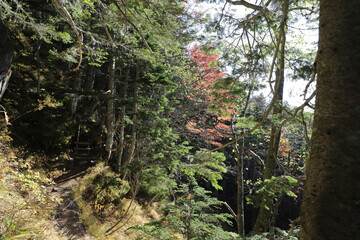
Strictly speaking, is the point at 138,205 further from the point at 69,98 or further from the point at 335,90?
the point at 335,90

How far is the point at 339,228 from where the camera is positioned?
66cm

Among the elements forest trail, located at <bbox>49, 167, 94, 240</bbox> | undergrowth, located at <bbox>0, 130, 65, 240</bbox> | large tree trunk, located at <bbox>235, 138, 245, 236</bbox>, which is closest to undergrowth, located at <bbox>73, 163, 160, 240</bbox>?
forest trail, located at <bbox>49, 167, 94, 240</bbox>

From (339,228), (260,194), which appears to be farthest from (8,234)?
(260,194)

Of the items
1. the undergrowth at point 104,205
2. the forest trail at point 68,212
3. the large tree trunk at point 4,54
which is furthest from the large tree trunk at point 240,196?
the large tree trunk at point 4,54

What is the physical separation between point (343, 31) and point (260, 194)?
2740 millimetres

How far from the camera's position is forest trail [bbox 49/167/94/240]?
486cm

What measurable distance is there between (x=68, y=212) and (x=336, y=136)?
6.73m

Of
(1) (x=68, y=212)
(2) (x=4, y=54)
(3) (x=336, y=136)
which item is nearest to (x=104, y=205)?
(1) (x=68, y=212)

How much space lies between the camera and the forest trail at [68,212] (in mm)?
4855

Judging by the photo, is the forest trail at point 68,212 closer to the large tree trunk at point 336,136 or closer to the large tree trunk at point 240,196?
the large tree trunk at point 240,196

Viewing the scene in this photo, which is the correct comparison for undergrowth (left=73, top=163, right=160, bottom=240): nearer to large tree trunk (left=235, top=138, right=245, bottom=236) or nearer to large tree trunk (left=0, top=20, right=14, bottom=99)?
large tree trunk (left=235, top=138, right=245, bottom=236)

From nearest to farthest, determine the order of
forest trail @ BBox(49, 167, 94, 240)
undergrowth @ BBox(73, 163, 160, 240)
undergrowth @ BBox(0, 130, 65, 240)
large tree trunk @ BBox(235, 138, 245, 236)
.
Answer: undergrowth @ BBox(0, 130, 65, 240), forest trail @ BBox(49, 167, 94, 240), large tree trunk @ BBox(235, 138, 245, 236), undergrowth @ BBox(73, 163, 160, 240)

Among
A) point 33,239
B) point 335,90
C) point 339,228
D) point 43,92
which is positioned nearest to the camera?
point 339,228

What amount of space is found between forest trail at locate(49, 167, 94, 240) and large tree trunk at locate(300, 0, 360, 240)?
527cm
